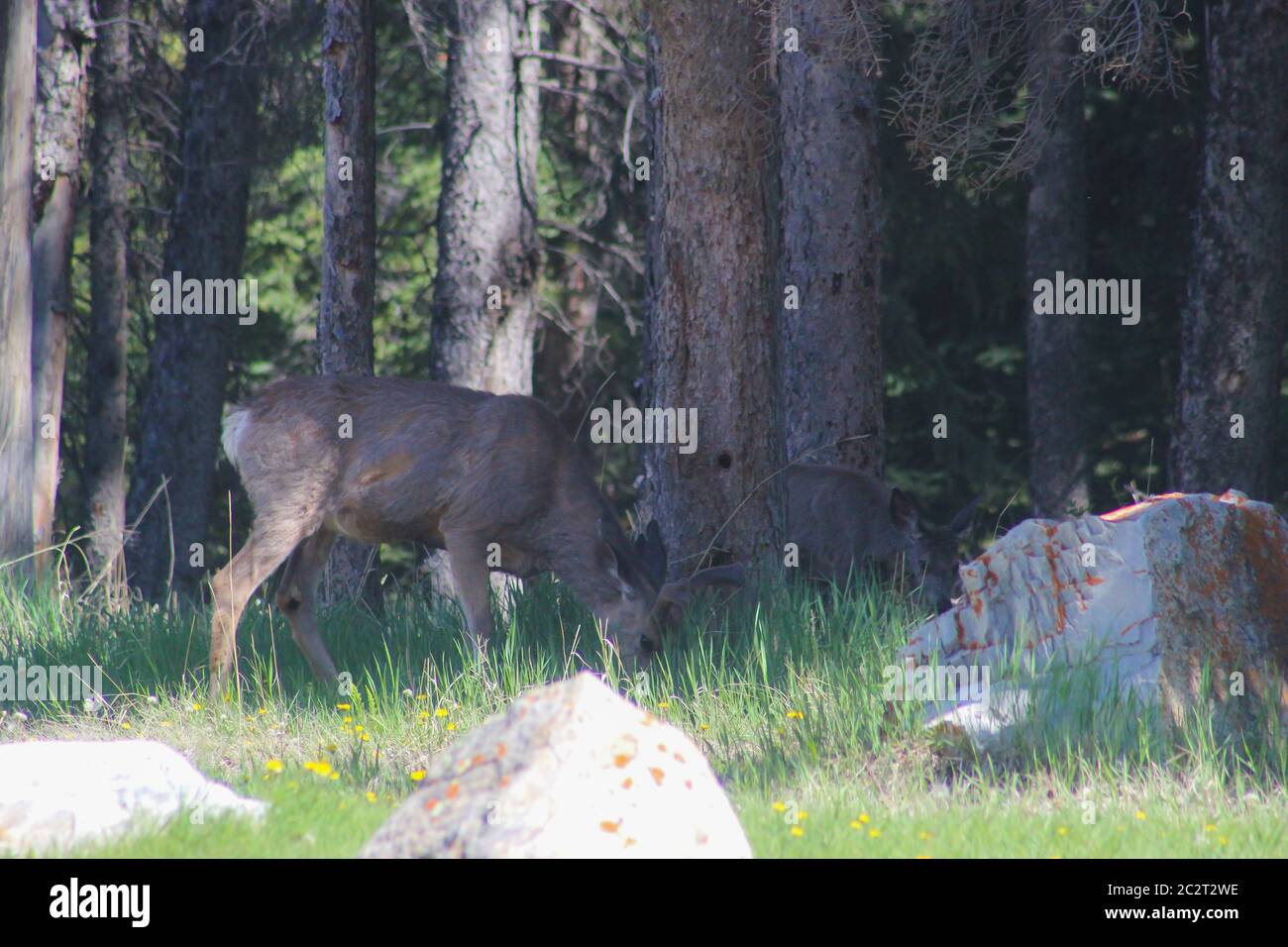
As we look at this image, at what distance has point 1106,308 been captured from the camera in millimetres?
16562

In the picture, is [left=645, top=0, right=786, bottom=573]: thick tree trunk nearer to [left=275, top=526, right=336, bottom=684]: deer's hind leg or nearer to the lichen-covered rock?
[left=275, top=526, right=336, bottom=684]: deer's hind leg

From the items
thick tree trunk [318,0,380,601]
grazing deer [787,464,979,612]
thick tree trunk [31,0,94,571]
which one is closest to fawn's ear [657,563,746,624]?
grazing deer [787,464,979,612]

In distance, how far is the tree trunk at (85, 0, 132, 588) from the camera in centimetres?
1789

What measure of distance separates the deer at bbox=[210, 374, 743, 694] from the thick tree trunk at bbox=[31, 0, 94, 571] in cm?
519

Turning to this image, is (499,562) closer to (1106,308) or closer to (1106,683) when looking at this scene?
(1106,683)

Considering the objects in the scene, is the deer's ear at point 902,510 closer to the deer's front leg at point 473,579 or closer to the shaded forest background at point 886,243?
the deer's front leg at point 473,579

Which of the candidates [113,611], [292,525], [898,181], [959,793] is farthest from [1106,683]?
[898,181]

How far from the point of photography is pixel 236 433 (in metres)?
9.42

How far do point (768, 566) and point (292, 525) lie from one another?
9.58 feet

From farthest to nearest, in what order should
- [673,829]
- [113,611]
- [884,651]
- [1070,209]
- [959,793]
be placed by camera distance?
[1070,209] < [113,611] < [884,651] < [959,793] < [673,829]

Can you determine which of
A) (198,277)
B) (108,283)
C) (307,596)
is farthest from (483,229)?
(307,596)

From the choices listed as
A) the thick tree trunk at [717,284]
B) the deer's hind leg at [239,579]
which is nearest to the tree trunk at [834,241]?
the thick tree trunk at [717,284]

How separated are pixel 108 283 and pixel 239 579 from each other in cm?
1065

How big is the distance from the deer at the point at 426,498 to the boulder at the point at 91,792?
3.17m
